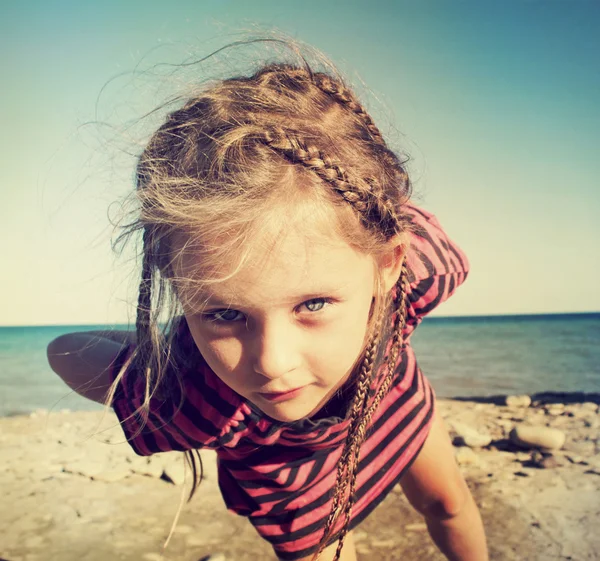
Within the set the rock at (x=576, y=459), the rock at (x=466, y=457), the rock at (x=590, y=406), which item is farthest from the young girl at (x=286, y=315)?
the rock at (x=590, y=406)

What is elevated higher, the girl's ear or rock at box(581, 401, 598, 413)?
the girl's ear

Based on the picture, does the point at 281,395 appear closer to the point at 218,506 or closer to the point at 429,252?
the point at 429,252

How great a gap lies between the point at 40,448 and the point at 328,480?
92.1 inches

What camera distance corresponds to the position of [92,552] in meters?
1.87

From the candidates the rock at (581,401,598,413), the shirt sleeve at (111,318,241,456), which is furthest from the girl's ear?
the rock at (581,401,598,413)

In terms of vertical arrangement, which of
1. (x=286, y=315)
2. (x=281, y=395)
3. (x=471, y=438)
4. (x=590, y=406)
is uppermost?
(x=286, y=315)

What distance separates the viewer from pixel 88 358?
1701mm

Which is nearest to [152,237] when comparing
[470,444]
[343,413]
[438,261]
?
[343,413]

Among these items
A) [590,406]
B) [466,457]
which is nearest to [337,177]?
[466,457]

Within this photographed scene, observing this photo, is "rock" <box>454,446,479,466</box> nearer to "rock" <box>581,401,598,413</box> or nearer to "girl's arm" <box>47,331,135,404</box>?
"rock" <box>581,401,598,413</box>

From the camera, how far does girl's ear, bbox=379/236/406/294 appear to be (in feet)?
4.19

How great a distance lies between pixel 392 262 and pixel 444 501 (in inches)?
36.4

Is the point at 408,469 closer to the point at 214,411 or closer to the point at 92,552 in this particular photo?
the point at 214,411

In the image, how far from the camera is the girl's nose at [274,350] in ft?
3.30
